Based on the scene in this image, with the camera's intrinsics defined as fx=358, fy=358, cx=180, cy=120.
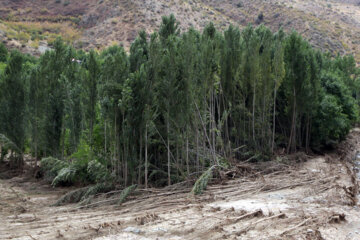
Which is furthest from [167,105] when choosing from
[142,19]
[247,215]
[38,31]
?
[38,31]

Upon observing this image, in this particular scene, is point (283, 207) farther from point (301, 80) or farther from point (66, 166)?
point (301, 80)

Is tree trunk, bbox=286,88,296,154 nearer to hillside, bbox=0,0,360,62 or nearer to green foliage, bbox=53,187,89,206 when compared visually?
green foliage, bbox=53,187,89,206

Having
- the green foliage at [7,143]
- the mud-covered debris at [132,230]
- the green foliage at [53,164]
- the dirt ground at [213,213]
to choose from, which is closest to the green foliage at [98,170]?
the dirt ground at [213,213]

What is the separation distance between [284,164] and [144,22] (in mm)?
44088

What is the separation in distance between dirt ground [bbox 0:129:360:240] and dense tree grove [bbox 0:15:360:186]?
1.21 meters

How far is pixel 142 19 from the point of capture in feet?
181

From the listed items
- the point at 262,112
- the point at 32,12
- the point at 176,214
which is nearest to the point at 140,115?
the point at 176,214

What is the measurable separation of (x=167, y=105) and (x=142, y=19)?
46579 millimetres

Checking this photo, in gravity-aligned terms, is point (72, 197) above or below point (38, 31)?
below

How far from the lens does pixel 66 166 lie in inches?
508

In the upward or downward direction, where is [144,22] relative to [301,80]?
upward

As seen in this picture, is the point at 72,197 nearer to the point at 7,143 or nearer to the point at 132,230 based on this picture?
the point at 132,230

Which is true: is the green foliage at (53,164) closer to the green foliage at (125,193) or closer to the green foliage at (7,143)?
the green foliage at (7,143)

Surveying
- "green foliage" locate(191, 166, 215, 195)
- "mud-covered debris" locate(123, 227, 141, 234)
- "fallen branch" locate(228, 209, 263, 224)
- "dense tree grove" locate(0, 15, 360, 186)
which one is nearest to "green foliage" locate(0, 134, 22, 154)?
"dense tree grove" locate(0, 15, 360, 186)
